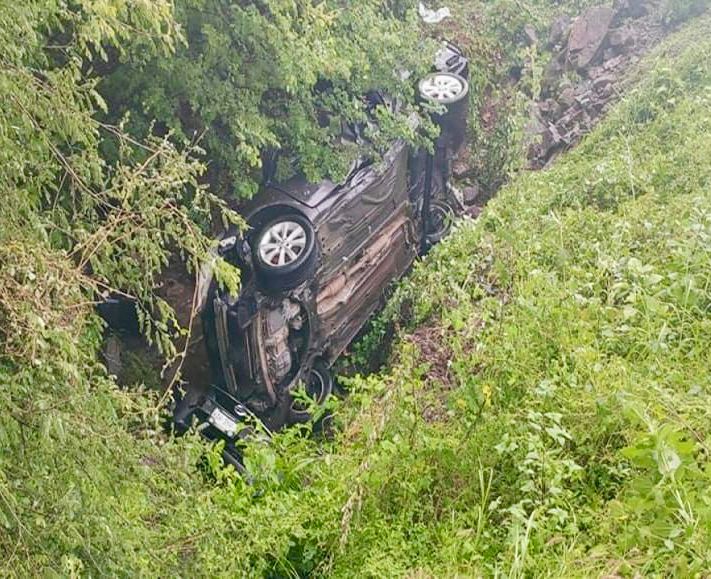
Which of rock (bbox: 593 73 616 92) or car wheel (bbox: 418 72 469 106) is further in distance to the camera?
rock (bbox: 593 73 616 92)

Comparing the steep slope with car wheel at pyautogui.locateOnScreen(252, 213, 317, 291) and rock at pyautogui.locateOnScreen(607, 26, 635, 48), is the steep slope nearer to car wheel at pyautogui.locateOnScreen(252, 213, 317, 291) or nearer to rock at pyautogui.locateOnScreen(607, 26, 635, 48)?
car wheel at pyautogui.locateOnScreen(252, 213, 317, 291)

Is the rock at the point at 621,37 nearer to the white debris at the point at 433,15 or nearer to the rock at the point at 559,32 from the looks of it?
the rock at the point at 559,32

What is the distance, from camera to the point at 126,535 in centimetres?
244

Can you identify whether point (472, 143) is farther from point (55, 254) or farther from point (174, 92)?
point (55, 254)

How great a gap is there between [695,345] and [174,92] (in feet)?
12.8

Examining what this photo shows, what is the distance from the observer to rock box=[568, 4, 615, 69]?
10.4 meters

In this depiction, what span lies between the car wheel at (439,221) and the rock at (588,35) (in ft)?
13.1

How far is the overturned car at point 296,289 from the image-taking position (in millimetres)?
5156

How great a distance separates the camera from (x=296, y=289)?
5.33 meters

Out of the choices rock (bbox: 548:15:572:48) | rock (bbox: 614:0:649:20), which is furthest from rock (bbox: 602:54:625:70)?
rock (bbox: 614:0:649:20)

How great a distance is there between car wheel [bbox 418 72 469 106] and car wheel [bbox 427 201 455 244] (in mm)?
1149

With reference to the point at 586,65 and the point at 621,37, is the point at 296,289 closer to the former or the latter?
the point at 586,65

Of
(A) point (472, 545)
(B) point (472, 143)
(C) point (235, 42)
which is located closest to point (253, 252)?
(C) point (235, 42)

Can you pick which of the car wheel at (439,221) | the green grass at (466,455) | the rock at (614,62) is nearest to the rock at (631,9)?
the rock at (614,62)
